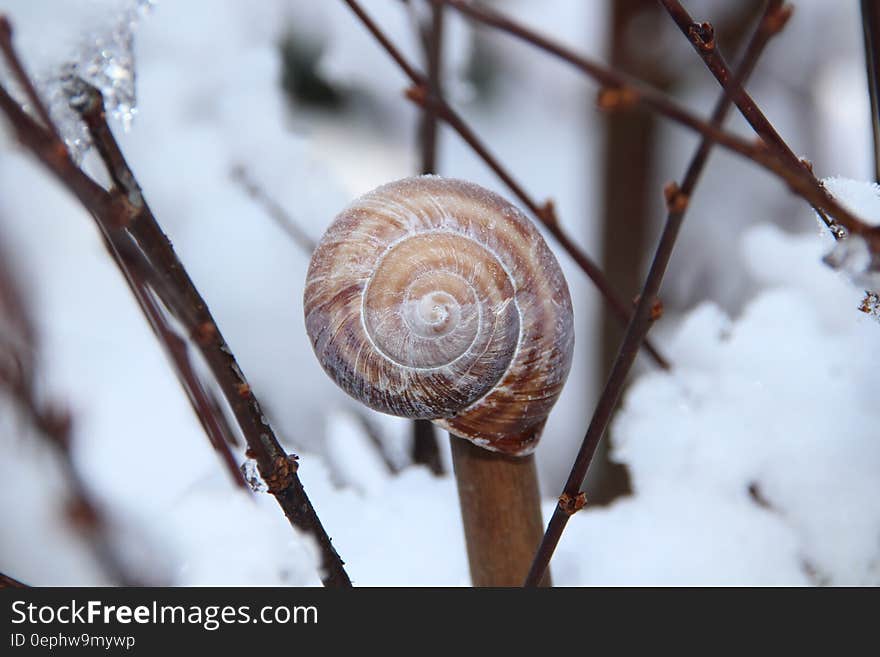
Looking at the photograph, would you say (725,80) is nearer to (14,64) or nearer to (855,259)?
(855,259)

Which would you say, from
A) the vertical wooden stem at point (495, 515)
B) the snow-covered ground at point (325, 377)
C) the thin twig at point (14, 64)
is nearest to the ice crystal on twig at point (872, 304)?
the snow-covered ground at point (325, 377)

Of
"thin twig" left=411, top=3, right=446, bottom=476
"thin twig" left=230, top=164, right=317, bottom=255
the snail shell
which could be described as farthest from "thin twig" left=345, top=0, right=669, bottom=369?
"thin twig" left=230, top=164, right=317, bottom=255

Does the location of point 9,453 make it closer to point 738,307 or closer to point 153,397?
point 153,397

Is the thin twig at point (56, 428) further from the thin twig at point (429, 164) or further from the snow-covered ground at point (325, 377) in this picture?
the thin twig at point (429, 164)

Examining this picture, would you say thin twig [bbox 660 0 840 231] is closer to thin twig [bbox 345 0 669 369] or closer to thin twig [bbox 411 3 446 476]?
thin twig [bbox 345 0 669 369]

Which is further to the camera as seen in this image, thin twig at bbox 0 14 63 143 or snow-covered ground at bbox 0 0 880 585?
snow-covered ground at bbox 0 0 880 585
